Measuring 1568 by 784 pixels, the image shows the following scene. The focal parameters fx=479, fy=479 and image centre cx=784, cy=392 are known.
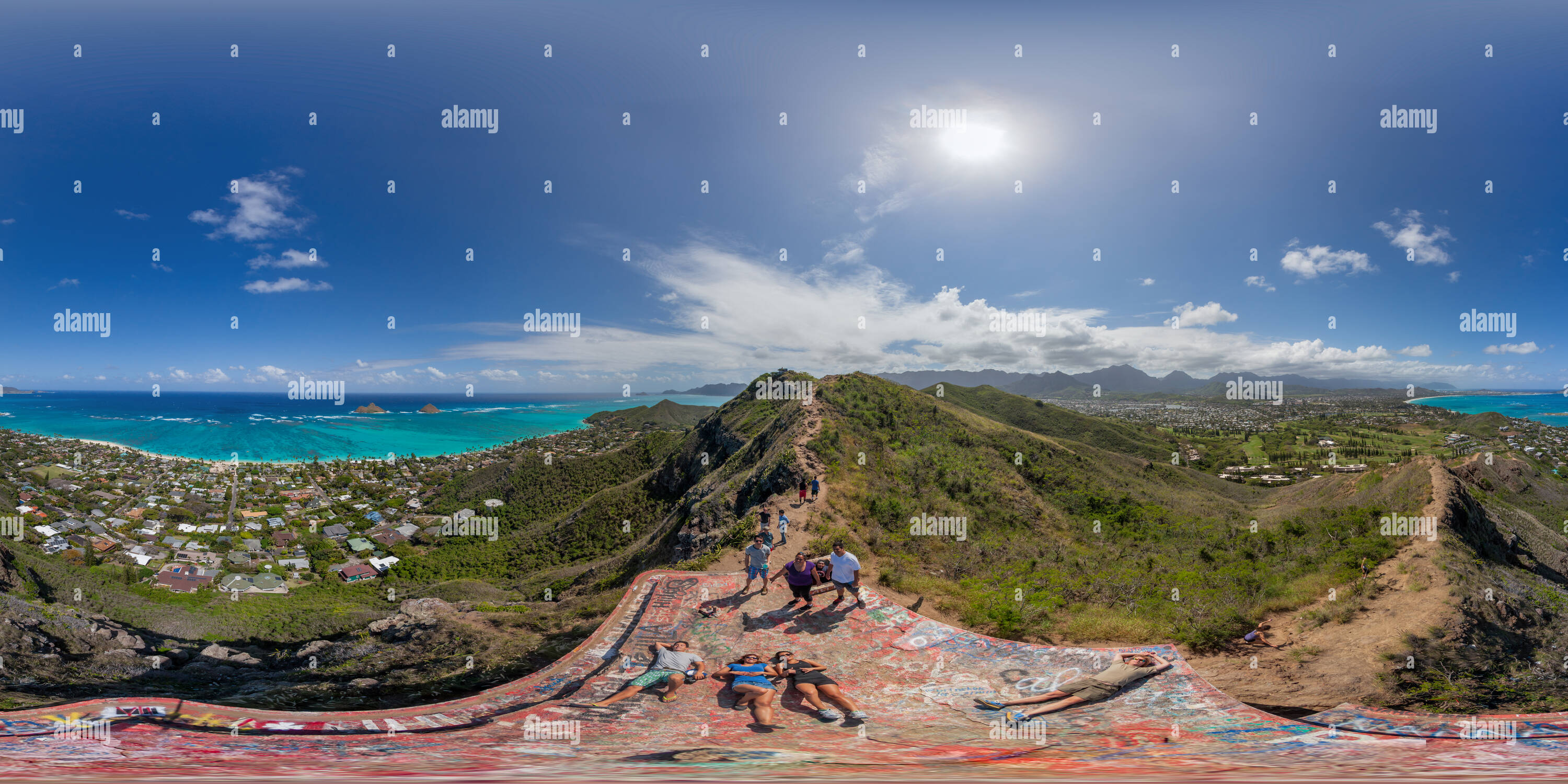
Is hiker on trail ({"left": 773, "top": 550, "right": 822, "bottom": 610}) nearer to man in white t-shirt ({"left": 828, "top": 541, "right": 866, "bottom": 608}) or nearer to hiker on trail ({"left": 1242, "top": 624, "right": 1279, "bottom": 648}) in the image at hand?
man in white t-shirt ({"left": 828, "top": 541, "right": 866, "bottom": 608})

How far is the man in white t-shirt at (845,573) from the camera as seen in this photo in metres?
11.0

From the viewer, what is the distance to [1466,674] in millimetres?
8211

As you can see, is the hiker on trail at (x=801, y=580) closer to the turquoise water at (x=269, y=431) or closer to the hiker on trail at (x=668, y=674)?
the hiker on trail at (x=668, y=674)

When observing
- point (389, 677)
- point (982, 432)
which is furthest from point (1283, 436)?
point (389, 677)

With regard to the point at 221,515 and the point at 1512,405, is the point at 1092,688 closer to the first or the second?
the point at 221,515

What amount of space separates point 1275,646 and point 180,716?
2057 centimetres

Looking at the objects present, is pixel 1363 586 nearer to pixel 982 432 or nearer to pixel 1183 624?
pixel 1183 624

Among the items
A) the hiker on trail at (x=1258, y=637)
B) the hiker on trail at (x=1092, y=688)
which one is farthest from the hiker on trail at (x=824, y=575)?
the hiker on trail at (x=1258, y=637)

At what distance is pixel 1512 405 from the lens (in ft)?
432

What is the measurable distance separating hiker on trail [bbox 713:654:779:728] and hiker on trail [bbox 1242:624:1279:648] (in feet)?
32.0

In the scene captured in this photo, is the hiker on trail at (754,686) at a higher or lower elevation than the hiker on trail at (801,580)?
lower

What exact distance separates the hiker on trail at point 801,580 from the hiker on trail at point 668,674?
8.35 ft

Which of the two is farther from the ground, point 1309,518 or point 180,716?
point 1309,518

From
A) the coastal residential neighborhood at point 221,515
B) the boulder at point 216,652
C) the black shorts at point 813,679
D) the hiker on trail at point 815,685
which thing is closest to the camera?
Answer: the hiker on trail at point 815,685
